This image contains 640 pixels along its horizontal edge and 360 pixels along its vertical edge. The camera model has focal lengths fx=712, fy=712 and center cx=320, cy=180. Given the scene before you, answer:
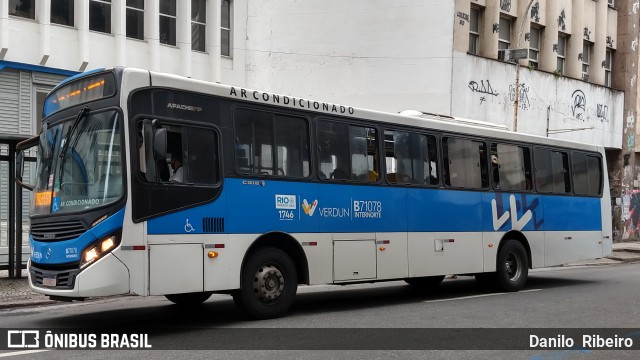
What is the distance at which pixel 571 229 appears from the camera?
1584 cm

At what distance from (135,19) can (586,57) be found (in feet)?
69.2

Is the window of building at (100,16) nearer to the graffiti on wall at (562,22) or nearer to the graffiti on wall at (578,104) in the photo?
the graffiti on wall at (562,22)

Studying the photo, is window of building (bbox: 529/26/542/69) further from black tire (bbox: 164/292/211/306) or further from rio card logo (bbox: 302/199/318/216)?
black tire (bbox: 164/292/211/306)

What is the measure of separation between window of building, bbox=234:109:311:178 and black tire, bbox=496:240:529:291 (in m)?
5.45

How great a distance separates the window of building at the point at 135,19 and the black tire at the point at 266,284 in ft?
50.4

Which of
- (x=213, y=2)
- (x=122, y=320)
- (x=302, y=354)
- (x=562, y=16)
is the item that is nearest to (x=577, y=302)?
(x=302, y=354)

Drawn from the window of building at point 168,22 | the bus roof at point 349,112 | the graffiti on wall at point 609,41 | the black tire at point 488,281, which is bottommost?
the black tire at point 488,281

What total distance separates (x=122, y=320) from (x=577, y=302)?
7583 mm

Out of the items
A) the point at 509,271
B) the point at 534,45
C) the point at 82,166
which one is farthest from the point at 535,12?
the point at 82,166

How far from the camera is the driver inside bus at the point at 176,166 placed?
8.95 m

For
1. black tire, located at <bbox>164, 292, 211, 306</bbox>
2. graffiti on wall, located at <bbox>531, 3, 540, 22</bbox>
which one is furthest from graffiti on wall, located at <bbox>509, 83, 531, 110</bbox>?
black tire, located at <bbox>164, 292, 211, 306</bbox>

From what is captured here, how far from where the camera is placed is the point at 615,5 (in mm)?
35125

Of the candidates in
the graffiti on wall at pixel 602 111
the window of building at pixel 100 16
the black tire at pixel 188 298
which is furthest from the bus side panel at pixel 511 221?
the graffiti on wall at pixel 602 111

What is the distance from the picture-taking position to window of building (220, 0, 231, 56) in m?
26.7
